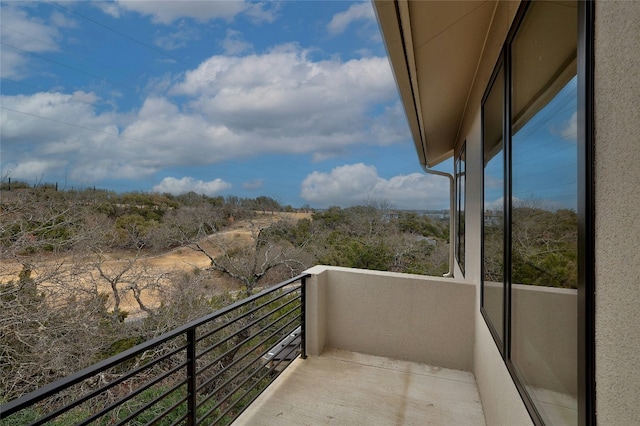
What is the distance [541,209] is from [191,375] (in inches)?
73.2

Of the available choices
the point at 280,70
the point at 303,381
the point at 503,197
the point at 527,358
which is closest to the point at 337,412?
the point at 303,381

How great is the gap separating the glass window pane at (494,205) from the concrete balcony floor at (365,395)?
2.80 ft

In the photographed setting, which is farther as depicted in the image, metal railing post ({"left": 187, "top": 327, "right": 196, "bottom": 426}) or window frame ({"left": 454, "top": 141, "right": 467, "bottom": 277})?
window frame ({"left": 454, "top": 141, "right": 467, "bottom": 277})

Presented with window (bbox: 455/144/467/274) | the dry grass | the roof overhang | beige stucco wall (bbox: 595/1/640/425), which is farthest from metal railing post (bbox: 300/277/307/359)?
the dry grass

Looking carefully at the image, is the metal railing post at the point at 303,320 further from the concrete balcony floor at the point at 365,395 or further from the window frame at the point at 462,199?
the window frame at the point at 462,199

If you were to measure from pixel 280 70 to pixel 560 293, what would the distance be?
1561 cm

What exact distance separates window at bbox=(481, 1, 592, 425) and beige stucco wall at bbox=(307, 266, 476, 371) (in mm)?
1342

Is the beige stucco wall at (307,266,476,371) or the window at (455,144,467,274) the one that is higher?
the window at (455,144,467,274)

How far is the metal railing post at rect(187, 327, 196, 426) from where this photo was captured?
181 centimetres

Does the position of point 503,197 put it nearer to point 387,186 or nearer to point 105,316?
point 105,316

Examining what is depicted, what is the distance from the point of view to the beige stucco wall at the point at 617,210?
1.80 feet

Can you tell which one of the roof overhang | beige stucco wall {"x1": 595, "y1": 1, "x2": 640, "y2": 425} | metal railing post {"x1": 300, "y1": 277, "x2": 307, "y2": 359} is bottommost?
metal railing post {"x1": 300, "y1": 277, "x2": 307, "y2": 359}

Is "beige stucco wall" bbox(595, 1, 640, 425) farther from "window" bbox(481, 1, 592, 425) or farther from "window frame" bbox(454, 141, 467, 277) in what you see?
"window frame" bbox(454, 141, 467, 277)

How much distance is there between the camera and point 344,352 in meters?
3.31
